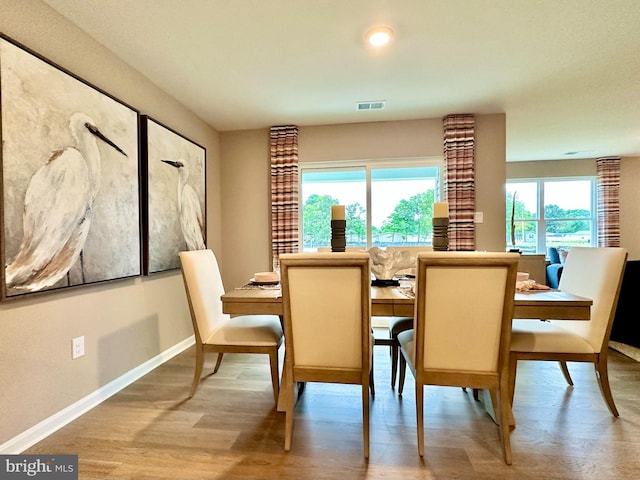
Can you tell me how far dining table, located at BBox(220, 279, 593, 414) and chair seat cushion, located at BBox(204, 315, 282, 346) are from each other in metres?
0.29

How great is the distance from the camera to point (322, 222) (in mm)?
3871

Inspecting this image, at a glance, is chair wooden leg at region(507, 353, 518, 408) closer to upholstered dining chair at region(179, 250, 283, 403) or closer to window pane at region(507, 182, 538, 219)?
upholstered dining chair at region(179, 250, 283, 403)

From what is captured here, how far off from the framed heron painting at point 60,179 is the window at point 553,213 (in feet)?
20.2

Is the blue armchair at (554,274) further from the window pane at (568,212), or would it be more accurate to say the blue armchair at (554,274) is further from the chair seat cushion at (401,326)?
the chair seat cushion at (401,326)

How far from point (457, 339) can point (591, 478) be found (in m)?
0.78

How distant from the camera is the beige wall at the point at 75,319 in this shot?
1555mm

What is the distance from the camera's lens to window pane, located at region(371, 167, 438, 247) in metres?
3.71

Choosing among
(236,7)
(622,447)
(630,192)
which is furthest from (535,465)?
(630,192)

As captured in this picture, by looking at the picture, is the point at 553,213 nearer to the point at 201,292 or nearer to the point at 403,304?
the point at 403,304

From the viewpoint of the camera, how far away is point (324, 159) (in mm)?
3703

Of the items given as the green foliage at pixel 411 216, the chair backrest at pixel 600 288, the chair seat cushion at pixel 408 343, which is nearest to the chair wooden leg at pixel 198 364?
the chair seat cushion at pixel 408 343

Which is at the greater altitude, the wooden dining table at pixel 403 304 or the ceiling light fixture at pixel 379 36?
the ceiling light fixture at pixel 379 36

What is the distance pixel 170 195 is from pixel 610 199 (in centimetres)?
710

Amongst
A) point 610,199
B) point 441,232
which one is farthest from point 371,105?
point 610,199
